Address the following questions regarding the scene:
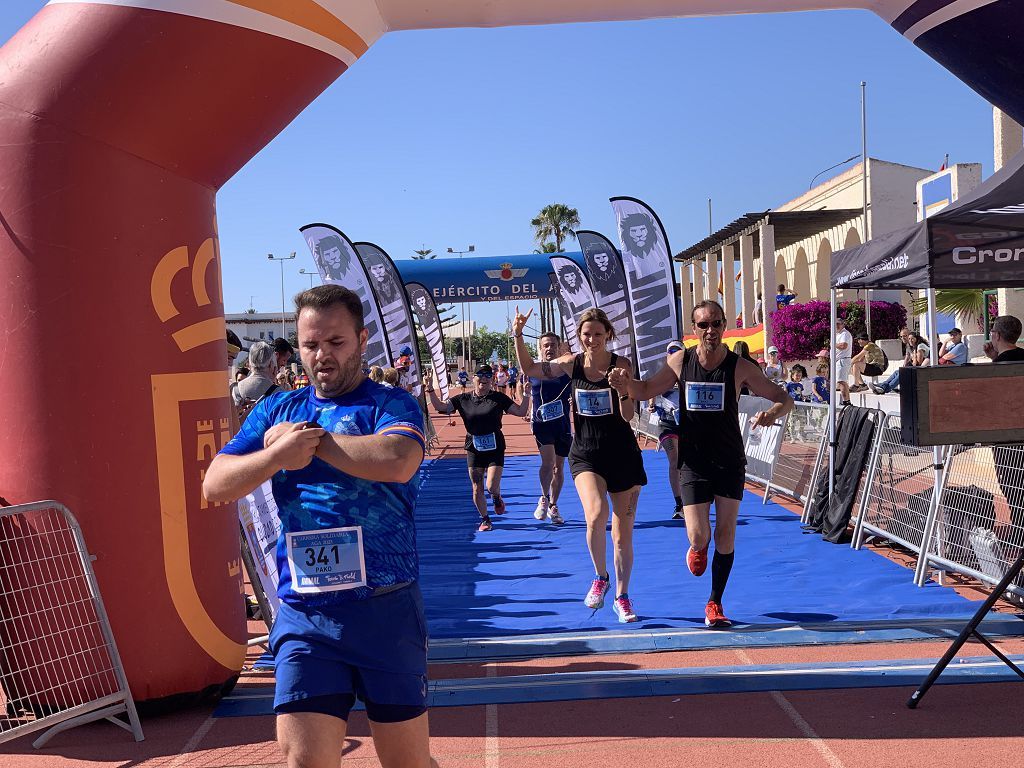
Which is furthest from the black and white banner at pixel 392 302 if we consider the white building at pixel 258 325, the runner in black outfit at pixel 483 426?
the white building at pixel 258 325

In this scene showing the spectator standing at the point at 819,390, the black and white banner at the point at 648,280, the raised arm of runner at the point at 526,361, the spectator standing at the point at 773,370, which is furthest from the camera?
the spectator standing at the point at 773,370

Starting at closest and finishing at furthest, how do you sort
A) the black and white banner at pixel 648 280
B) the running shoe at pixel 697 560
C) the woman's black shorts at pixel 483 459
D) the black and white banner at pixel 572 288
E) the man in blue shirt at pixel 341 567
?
the man in blue shirt at pixel 341 567 → the running shoe at pixel 697 560 → the woman's black shorts at pixel 483 459 → the black and white banner at pixel 648 280 → the black and white banner at pixel 572 288

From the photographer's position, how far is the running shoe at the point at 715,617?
6.23m

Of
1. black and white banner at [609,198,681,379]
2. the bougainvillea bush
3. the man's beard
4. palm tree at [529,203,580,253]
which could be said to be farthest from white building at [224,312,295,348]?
the man's beard

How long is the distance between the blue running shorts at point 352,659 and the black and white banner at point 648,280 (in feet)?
38.2

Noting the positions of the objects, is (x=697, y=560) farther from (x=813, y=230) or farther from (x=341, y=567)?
(x=813, y=230)

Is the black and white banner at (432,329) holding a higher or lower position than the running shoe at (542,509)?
higher

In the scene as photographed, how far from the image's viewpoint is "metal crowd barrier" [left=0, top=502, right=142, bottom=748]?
4.61 meters

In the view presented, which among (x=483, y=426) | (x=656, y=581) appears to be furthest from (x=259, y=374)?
(x=656, y=581)

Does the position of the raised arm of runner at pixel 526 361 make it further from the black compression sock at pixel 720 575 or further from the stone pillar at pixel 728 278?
the stone pillar at pixel 728 278

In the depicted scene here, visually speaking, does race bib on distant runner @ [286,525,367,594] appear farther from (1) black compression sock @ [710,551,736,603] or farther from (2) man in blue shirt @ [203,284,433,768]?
(1) black compression sock @ [710,551,736,603]

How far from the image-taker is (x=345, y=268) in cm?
1989

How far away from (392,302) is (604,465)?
16744 mm

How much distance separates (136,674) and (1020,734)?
4140 mm
